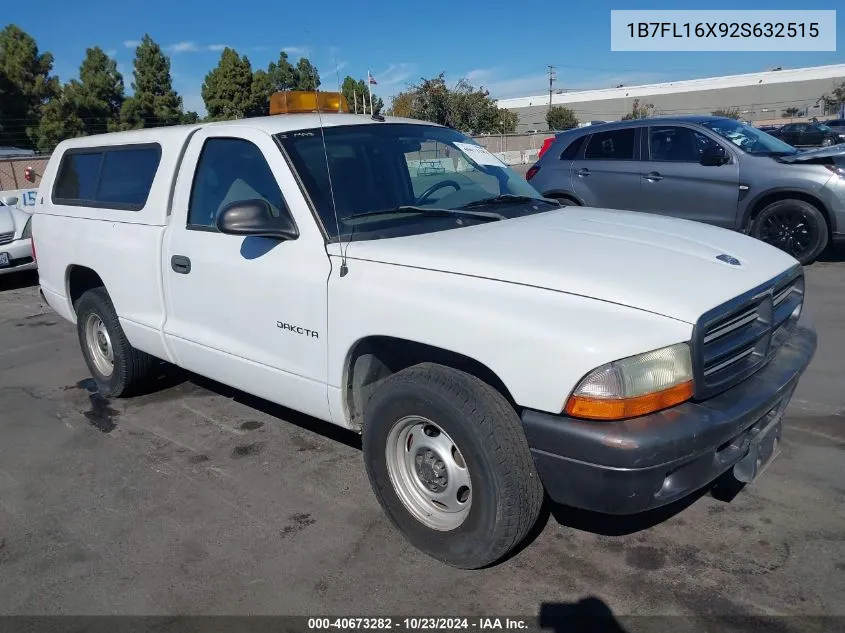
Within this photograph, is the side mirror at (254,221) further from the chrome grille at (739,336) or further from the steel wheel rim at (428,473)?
the chrome grille at (739,336)

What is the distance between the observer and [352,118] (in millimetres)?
4164

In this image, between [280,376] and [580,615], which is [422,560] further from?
[280,376]


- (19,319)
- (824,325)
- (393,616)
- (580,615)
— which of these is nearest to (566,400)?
(580,615)

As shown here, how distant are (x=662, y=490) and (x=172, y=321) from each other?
116 inches

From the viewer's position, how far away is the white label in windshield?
167 inches

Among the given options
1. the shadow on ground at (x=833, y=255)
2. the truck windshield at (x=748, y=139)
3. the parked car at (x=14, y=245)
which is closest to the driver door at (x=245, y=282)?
the truck windshield at (x=748, y=139)

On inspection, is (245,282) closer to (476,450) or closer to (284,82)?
(476,450)

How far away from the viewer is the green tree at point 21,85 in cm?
3528

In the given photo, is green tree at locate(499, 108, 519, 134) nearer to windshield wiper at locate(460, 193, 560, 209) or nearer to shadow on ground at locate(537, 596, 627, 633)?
windshield wiper at locate(460, 193, 560, 209)

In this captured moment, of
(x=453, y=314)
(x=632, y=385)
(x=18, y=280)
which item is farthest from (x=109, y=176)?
(x=18, y=280)

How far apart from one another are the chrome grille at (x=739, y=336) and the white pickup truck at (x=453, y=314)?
0.01 m

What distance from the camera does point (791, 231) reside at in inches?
315

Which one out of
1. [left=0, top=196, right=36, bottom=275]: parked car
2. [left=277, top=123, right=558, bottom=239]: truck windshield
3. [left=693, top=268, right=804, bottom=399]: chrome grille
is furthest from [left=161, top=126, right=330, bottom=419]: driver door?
[left=0, top=196, right=36, bottom=275]: parked car

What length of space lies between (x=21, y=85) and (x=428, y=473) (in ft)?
133
